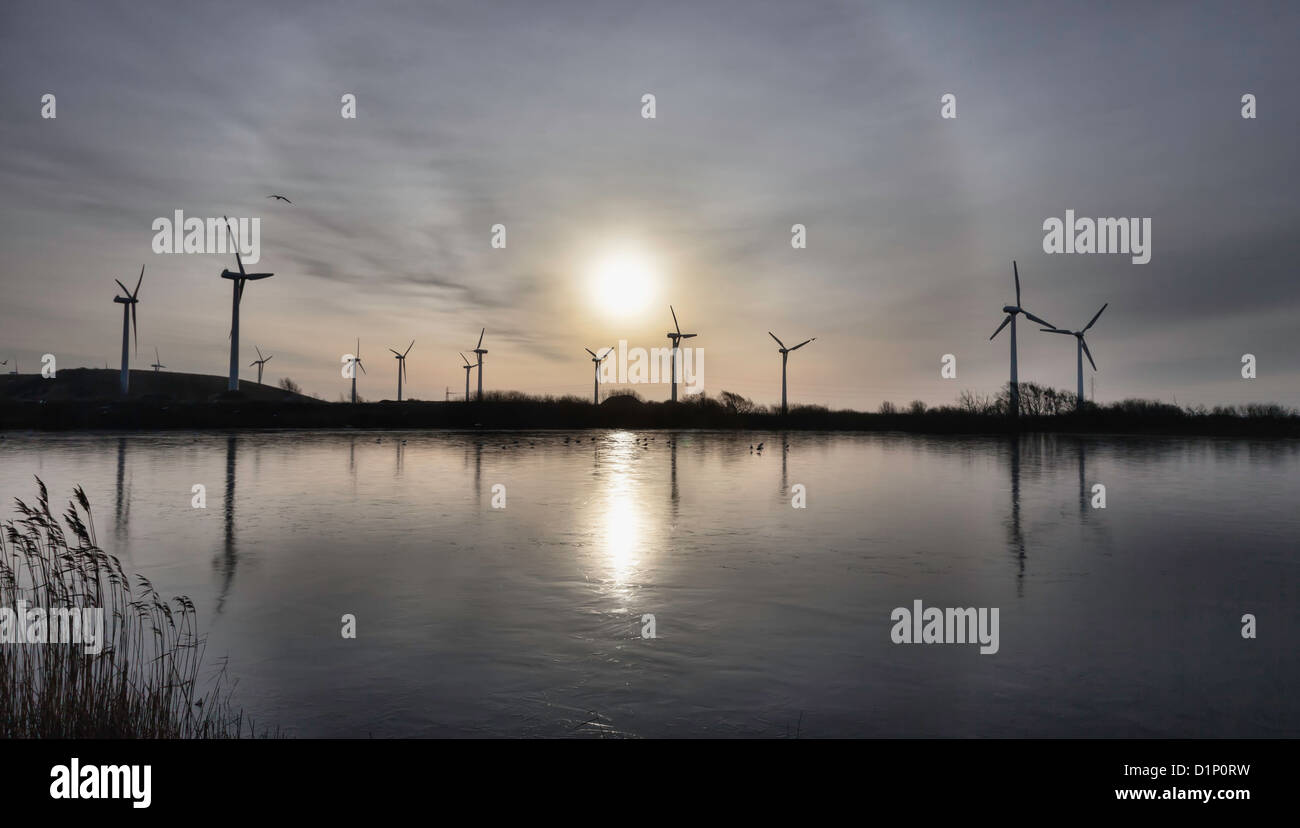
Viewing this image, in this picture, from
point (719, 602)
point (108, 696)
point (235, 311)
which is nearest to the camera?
point (108, 696)

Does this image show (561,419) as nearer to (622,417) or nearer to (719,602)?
(622,417)

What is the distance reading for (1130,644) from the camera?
1302 cm

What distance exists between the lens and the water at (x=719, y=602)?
9.90 metres

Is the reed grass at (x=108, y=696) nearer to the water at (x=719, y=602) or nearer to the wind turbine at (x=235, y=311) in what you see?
the water at (x=719, y=602)

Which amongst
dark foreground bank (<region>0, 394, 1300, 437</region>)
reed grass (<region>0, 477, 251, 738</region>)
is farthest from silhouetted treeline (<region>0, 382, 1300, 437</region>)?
reed grass (<region>0, 477, 251, 738</region>)

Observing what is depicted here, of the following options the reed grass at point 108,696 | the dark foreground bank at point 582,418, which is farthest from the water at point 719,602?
the dark foreground bank at point 582,418

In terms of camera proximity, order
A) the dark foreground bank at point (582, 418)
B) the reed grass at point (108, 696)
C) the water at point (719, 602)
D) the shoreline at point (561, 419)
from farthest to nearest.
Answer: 1. the dark foreground bank at point (582, 418)
2. the shoreline at point (561, 419)
3. the water at point (719, 602)
4. the reed grass at point (108, 696)

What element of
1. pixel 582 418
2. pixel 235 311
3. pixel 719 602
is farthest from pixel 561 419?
pixel 719 602

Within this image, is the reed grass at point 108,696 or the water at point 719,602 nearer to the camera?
the reed grass at point 108,696

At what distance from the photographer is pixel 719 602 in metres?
15.5

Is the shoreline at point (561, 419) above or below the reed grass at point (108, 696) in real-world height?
above
